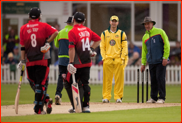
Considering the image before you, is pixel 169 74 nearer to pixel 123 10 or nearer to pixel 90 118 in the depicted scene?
pixel 123 10

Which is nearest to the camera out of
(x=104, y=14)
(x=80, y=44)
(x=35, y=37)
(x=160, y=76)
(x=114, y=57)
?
(x=35, y=37)

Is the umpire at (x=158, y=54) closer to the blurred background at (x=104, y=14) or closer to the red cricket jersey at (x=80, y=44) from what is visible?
the red cricket jersey at (x=80, y=44)

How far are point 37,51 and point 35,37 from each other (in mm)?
294

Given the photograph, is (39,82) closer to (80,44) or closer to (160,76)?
(80,44)

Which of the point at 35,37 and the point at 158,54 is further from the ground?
the point at 35,37

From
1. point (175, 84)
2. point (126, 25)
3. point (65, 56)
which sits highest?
point (126, 25)

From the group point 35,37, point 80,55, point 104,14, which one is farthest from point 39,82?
point 104,14

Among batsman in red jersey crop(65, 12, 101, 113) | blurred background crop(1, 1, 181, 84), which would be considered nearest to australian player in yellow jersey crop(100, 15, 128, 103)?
batsman in red jersey crop(65, 12, 101, 113)

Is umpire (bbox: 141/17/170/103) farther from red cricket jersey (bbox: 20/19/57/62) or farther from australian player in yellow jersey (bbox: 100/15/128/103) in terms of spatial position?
red cricket jersey (bbox: 20/19/57/62)

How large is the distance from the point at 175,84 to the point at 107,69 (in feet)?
31.1

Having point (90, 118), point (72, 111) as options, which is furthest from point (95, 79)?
point (90, 118)

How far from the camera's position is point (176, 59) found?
22656mm

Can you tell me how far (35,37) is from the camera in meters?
8.55

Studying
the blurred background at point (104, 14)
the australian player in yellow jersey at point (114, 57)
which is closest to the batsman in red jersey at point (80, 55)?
the australian player in yellow jersey at point (114, 57)
